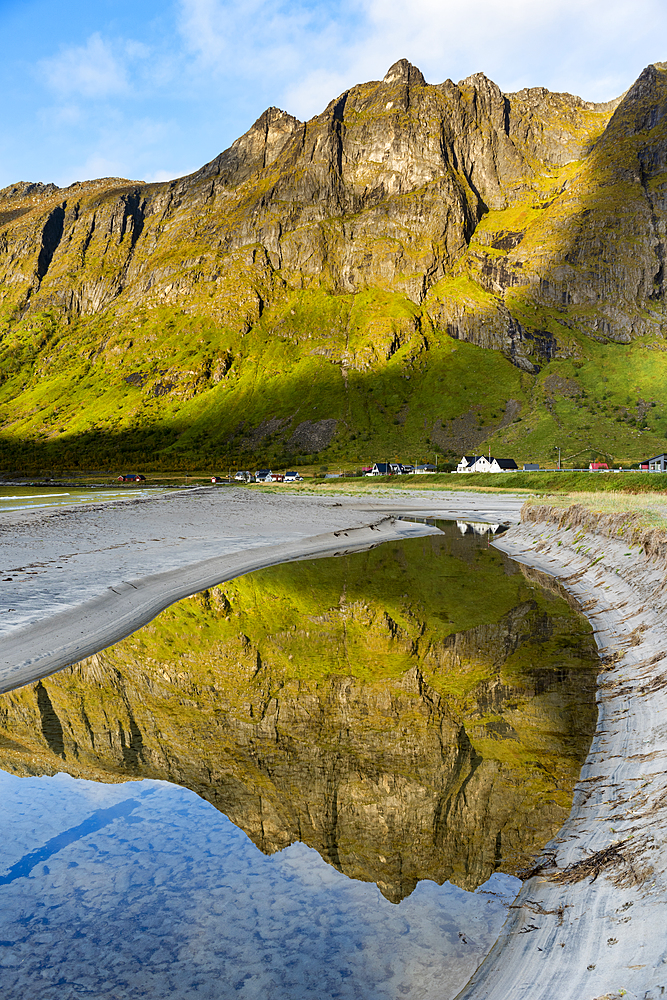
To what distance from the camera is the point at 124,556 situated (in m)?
28.7

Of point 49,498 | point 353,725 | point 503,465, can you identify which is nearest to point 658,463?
point 503,465

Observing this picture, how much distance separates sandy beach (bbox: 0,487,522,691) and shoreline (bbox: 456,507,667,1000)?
1104cm

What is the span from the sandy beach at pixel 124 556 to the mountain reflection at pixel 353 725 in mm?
1480

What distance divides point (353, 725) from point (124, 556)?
20.7 meters

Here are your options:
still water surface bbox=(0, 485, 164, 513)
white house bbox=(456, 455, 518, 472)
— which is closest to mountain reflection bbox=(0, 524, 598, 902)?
still water surface bbox=(0, 485, 164, 513)

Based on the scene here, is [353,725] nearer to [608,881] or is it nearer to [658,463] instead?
[608,881]

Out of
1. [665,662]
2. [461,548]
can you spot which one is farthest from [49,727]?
[461,548]

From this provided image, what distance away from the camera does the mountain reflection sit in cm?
765

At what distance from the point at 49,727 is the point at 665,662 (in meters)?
12.1

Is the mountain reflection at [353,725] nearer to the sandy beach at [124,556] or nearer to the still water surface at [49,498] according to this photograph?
the sandy beach at [124,556]

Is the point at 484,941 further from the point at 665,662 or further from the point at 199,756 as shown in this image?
the point at 665,662

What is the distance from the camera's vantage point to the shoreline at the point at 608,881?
16.0ft

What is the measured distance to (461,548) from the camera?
36031 millimetres

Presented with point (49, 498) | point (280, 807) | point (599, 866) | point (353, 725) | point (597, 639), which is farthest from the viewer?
point (49, 498)
